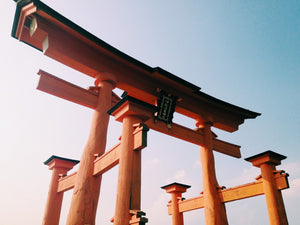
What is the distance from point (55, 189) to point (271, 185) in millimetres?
6763

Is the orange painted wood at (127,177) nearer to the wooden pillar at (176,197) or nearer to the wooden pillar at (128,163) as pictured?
the wooden pillar at (128,163)

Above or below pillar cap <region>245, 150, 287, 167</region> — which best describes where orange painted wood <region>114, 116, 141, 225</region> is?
below

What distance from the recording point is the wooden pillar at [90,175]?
5.75 metres

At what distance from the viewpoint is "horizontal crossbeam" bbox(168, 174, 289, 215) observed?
6605mm

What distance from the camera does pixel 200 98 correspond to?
952 cm

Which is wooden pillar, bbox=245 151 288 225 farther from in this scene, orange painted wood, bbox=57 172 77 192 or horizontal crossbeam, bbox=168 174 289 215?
orange painted wood, bbox=57 172 77 192

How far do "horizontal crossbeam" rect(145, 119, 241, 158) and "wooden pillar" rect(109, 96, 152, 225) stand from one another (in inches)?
71.1

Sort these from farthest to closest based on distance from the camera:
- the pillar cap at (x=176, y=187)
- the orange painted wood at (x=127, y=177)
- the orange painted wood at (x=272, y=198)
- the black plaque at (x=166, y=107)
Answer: the pillar cap at (x=176, y=187), the black plaque at (x=166, y=107), the orange painted wood at (x=272, y=198), the orange painted wood at (x=127, y=177)

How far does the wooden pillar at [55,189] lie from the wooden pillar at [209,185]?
4.83m

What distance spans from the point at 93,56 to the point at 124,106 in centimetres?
283

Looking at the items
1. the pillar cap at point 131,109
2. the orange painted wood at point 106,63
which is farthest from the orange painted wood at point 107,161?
the orange painted wood at point 106,63

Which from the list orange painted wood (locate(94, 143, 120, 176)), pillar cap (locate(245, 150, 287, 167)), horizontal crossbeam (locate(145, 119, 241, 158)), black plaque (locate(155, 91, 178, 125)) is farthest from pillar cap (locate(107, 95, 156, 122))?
pillar cap (locate(245, 150, 287, 167))

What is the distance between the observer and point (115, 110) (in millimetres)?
5586

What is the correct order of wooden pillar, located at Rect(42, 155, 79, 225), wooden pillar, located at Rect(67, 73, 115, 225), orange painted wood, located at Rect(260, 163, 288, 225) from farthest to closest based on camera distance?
wooden pillar, located at Rect(42, 155, 79, 225), orange painted wood, located at Rect(260, 163, 288, 225), wooden pillar, located at Rect(67, 73, 115, 225)
